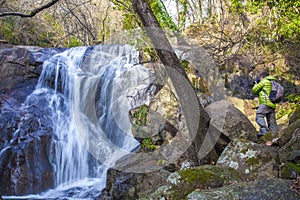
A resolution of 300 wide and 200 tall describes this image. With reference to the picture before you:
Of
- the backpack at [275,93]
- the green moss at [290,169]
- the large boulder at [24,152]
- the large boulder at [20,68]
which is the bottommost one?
the large boulder at [24,152]

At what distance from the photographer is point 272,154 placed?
12.5ft

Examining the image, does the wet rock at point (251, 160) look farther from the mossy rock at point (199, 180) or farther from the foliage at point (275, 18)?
the foliage at point (275, 18)

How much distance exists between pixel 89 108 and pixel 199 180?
853 centimetres

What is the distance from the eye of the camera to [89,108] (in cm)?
1122

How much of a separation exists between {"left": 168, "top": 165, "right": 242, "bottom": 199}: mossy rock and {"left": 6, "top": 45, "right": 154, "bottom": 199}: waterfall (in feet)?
14.6

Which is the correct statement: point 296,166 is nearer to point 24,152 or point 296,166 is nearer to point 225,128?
point 225,128

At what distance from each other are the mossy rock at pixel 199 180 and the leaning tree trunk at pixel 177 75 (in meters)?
1.44

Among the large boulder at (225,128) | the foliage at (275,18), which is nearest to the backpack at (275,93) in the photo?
the large boulder at (225,128)

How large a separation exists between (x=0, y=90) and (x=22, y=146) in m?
4.73

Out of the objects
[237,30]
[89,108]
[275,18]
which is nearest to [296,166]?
[275,18]

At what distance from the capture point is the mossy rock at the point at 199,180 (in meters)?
3.11

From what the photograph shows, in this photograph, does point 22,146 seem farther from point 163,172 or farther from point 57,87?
point 163,172

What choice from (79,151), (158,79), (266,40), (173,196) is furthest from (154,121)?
(266,40)

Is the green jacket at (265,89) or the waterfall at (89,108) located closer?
the green jacket at (265,89)
